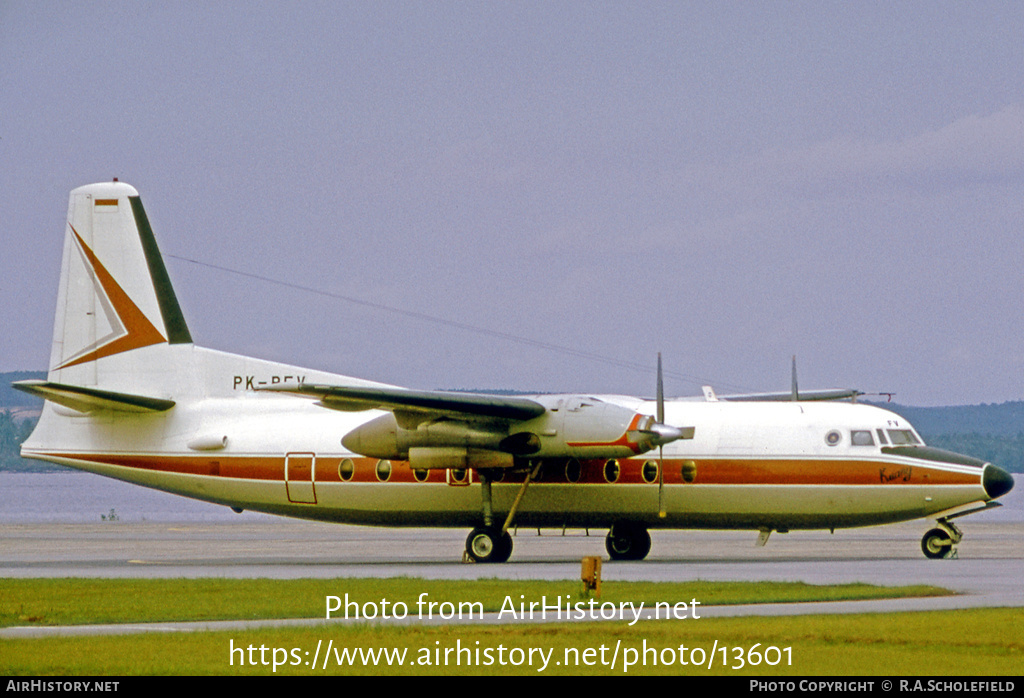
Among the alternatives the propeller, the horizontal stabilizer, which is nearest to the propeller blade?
the propeller

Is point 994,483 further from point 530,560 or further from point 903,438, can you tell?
point 530,560

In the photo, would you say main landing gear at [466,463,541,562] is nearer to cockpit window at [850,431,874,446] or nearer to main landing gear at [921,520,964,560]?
cockpit window at [850,431,874,446]

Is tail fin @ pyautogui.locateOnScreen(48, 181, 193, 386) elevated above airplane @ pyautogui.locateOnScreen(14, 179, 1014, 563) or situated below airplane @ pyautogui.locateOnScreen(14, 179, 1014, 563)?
above

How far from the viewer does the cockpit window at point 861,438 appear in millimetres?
30234

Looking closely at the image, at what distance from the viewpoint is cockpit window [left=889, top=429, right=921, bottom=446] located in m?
Result: 30.4

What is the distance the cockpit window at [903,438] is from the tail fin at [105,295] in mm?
16963

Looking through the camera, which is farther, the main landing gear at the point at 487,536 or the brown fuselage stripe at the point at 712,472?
the main landing gear at the point at 487,536

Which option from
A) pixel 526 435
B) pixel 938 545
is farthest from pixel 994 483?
pixel 526 435

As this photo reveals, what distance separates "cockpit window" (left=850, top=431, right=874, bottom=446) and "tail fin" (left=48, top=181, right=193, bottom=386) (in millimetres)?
16109

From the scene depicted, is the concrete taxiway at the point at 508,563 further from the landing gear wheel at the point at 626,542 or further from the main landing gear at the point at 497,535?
the landing gear wheel at the point at 626,542

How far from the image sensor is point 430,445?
29.9 metres

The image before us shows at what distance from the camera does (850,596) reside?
2117 cm

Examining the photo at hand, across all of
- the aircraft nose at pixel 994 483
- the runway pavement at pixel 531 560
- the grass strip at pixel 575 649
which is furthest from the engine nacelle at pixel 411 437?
the grass strip at pixel 575 649
